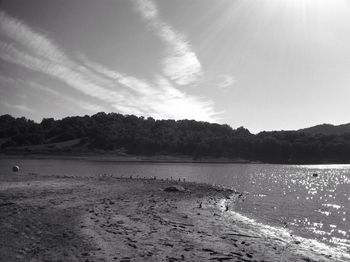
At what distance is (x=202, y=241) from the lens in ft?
58.3

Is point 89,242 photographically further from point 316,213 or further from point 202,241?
point 316,213

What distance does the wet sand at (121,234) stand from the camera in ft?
46.0

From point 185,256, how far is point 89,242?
4489mm

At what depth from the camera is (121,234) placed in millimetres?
17547

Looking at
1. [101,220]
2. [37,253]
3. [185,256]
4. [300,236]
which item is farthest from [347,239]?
[37,253]

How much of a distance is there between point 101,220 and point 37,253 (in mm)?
7561

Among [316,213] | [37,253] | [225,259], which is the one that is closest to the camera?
[37,253]

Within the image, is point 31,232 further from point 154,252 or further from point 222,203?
point 222,203

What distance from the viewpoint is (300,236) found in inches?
912

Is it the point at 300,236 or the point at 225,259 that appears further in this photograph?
the point at 300,236

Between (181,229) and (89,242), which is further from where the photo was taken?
(181,229)

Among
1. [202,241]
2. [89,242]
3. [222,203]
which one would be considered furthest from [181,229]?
[222,203]

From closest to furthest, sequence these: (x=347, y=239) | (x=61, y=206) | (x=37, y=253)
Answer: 1. (x=37, y=253)
2. (x=347, y=239)
3. (x=61, y=206)

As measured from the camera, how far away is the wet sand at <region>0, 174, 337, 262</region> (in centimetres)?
1403
